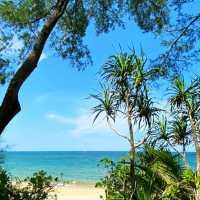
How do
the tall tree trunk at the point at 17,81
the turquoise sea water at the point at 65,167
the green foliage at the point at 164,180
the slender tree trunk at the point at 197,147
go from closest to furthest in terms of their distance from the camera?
the green foliage at the point at 164,180, the slender tree trunk at the point at 197,147, the tall tree trunk at the point at 17,81, the turquoise sea water at the point at 65,167

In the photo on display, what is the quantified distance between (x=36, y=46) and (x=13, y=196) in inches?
103

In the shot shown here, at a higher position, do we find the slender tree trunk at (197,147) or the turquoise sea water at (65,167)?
the turquoise sea water at (65,167)

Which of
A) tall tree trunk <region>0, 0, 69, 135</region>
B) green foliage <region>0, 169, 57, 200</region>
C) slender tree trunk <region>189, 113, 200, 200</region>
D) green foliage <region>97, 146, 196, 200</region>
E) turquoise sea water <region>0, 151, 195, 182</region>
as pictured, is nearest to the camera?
green foliage <region>97, 146, 196, 200</region>

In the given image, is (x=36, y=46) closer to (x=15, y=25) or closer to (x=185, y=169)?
(x=15, y=25)

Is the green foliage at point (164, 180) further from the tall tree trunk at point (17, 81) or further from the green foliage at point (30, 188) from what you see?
the tall tree trunk at point (17, 81)

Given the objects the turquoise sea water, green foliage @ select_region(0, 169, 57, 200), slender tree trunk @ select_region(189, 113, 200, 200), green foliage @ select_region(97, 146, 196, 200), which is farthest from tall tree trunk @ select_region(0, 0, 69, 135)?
slender tree trunk @ select_region(189, 113, 200, 200)

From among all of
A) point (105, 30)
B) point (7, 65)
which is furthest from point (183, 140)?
point (7, 65)

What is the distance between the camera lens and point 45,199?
12.2m

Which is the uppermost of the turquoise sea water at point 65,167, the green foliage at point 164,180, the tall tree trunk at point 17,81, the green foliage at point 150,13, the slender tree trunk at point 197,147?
the turquoise sea water at point 65,167

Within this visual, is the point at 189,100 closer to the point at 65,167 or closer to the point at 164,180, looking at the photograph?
the point at 164,180

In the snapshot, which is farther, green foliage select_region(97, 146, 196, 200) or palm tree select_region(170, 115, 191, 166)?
palm tree select_region(170, 115, 191, 166)

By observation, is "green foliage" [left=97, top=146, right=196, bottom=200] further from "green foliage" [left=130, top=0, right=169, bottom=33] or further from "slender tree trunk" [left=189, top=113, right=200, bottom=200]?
"green foliage" [left=130, top=0, right=169, bottom=33]

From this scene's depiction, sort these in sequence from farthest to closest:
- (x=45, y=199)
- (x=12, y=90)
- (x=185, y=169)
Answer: (x=45, y=199), (x=12, y=90), (x=185, y=169)

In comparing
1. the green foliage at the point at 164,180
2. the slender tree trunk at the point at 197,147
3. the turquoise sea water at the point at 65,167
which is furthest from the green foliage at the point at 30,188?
the slender tree trunk at the point at 197,147
